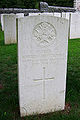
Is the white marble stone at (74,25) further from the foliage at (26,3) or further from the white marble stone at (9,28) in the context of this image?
the foliage at (26,3)

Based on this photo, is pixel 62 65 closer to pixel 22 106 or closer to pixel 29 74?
pixel 29 74

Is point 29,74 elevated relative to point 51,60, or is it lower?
lower

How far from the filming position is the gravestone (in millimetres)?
2391

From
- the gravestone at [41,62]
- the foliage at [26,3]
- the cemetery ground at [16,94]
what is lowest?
the cemetery ground at [16,94]

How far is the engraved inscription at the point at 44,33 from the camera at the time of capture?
2414mm

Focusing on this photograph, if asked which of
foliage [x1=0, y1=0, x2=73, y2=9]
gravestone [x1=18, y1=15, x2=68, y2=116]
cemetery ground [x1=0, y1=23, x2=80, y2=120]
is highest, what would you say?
foliage [x1=0, y1=0, x2=73, y2=9]

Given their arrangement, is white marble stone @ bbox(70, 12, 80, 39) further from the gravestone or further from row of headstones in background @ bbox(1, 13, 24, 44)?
the gravestone

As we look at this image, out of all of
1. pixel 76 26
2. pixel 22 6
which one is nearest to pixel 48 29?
pixel 76 26

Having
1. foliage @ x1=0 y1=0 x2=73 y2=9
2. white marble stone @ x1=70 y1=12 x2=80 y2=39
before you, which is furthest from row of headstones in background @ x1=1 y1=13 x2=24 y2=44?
foliage @ x1=0 y1=0 x2=73 y2=9

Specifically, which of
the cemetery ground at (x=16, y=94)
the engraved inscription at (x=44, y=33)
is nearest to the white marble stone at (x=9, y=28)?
the cemetery ground at (x=16, y=94)

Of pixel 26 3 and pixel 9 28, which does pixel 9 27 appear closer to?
pixel 9 28

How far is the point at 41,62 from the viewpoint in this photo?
2541 millimetres

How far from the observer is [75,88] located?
3527 millimetres

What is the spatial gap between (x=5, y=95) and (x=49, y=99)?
0.94 m
